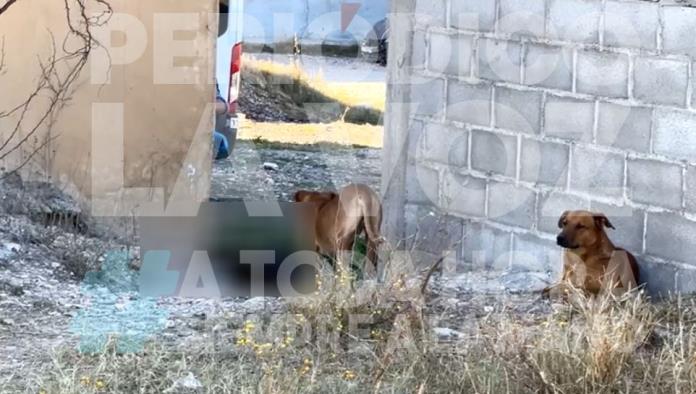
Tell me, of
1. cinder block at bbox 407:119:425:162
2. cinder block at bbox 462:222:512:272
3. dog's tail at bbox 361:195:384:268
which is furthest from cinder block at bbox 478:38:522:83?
dog's tail at bbox 361:195:384:268

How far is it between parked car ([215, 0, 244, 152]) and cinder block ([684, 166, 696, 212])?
4122 millimetres

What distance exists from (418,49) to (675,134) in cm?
172

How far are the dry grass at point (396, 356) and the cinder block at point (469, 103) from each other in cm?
154

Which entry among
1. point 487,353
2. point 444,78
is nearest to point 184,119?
point 444,78

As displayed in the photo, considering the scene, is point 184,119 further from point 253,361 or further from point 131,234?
point 253,361

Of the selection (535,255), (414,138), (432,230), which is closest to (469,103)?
(414,138)

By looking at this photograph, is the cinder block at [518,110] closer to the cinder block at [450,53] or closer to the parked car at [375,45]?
the cinder block at [450,53]

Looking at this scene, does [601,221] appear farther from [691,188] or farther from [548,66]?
[548,66]

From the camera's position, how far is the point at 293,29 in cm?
1292

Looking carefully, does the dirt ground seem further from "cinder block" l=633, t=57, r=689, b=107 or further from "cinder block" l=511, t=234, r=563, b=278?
"cinder block" l=633, t=57, r=689, b=107

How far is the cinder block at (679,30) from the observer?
5914 mm

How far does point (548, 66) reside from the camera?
656cm

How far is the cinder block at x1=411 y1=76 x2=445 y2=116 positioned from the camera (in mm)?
7125

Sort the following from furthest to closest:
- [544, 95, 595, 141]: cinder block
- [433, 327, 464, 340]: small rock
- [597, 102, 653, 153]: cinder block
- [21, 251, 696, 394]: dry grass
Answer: [544, 95, 595, 141]: cinder block
[597, 102, 653, 153]: cinder block
[433, 327, 464, 340]: small rock
[21, 251, 696, 394]: dry grass
